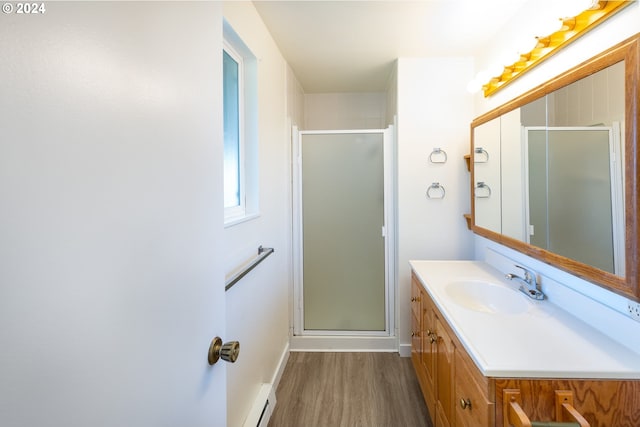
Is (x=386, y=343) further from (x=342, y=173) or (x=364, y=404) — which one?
(x=342, y=173)

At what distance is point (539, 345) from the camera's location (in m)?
1.06

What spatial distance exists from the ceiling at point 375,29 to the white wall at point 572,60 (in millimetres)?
171

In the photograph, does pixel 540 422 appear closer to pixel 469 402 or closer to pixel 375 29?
pixel 469 402

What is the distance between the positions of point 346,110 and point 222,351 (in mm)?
3129

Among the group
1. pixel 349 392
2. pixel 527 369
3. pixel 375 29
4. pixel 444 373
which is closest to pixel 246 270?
pixel 444 373

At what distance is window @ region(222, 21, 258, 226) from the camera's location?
5.55ft

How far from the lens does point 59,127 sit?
36 cm

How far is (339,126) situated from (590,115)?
2.50 meters

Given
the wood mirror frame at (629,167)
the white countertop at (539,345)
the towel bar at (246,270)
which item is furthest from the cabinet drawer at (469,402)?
the towel bar at (246,270)

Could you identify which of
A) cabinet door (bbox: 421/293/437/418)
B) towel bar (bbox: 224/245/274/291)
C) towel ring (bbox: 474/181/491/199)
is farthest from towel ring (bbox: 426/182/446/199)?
towel bar (bbox: 224/245/274/291)

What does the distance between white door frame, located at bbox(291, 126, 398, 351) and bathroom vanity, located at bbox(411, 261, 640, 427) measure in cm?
114

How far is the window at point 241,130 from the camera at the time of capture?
1.69 meters

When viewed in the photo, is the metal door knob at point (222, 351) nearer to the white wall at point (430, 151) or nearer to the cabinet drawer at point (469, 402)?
the cabinet drawer at point (469, 402)

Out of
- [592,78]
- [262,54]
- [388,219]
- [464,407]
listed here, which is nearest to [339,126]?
[388,219]
